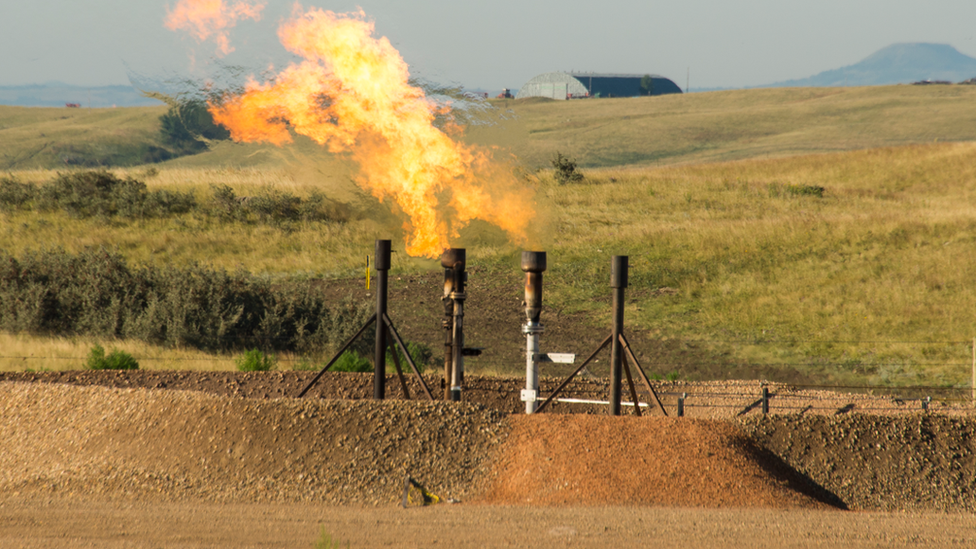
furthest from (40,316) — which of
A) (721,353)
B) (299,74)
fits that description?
(721,353)

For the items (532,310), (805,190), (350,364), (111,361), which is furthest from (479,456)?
(805,190)

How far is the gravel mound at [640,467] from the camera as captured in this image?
33.0ft

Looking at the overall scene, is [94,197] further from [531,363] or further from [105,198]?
[531,363]

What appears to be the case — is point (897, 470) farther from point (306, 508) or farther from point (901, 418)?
point (306, 508)

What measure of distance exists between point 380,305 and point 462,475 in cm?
348

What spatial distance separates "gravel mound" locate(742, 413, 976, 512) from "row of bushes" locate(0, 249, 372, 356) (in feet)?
38.7

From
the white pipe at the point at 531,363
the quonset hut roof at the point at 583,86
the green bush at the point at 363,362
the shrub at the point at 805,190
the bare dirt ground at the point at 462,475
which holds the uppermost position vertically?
the quonset hut roof at the point at 583,86

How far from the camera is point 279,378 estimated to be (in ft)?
53.2

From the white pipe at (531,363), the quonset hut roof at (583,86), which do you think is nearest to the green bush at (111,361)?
the white pipe at (531,363)

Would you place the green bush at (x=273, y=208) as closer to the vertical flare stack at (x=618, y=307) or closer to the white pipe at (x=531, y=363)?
the white pipe at (x=531, y=363)

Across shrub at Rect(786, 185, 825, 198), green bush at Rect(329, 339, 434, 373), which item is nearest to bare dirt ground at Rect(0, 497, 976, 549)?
green bush at Rect(329, 339, 434, 373)

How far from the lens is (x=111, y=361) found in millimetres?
17172

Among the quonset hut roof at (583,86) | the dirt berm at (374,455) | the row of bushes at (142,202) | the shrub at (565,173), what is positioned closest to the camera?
the dirt berm at (374,455)

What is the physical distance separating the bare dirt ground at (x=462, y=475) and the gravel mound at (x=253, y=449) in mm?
28
